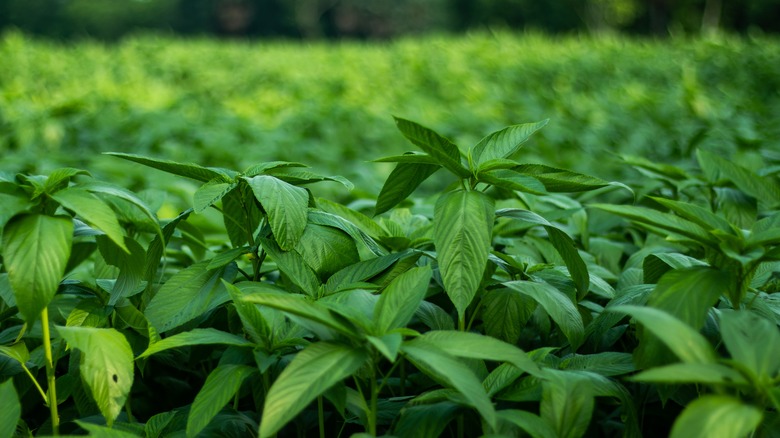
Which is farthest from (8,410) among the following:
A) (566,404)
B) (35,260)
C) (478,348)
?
(566,404)

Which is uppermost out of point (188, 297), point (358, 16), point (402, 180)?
point (402, 180)

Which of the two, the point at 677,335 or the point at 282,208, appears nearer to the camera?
the point at 677,335

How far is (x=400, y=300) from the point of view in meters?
0.98

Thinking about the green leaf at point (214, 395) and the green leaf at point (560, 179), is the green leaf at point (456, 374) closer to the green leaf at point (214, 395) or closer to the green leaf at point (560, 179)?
the green leaf at point (214, 395)

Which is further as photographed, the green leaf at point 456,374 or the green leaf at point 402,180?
the green leaf at point 402,180

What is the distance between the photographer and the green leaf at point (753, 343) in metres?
0.84

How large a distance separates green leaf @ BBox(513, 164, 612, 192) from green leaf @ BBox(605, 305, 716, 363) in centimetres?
30

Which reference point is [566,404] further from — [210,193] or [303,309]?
[210,193]

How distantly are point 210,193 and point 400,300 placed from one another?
35 cm

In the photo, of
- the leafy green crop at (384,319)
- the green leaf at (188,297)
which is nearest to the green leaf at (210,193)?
the leafy green crop at (384,319)

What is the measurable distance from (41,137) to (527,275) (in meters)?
3.50

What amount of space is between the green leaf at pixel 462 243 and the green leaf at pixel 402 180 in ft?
0.46

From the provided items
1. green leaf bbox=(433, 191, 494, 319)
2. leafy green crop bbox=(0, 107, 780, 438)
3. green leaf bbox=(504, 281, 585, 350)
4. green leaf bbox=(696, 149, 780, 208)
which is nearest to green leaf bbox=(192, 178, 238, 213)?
leafy green crop bbox=(0, 107, 780, 438)

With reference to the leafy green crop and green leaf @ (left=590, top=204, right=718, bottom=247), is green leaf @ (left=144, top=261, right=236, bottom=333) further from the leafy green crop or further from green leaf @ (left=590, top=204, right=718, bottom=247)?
green leaf @ (left=590, top=204, right=718, bottom=247)
